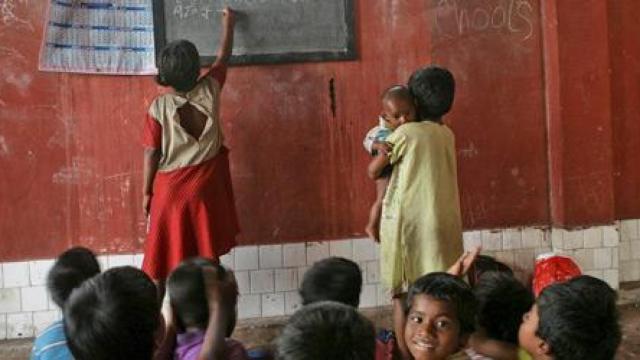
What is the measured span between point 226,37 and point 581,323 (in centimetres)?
293

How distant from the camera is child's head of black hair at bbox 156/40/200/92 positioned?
12.8 feet

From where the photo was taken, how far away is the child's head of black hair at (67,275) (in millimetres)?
2748

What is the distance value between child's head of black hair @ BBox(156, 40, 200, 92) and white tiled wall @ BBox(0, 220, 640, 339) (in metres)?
1.23

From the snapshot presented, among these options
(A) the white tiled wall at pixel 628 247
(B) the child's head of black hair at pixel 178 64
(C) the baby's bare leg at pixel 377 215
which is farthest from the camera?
(A) the white tiled wall at pixel 628 247

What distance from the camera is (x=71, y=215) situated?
181 inches

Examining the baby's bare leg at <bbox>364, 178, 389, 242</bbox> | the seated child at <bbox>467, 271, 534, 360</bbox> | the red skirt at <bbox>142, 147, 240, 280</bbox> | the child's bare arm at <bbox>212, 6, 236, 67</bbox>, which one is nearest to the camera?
the seated child at <bbox>467, 271, 534, 360</bbox>

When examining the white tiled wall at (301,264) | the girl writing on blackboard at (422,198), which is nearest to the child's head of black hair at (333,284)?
the girl writing on blackboard at (422,198)

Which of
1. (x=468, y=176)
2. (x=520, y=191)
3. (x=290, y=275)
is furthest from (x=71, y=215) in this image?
(x=520, y=191)

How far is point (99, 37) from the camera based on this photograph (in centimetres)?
448

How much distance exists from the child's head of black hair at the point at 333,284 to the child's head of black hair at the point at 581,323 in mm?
746

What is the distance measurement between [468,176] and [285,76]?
1324 millimetres

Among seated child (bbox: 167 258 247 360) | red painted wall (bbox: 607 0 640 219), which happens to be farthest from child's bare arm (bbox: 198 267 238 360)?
red painted wall (bbox: 607 0 640 219)

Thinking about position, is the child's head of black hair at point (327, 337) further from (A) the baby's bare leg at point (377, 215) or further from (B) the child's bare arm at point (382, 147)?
(A) the baby's bare leg at point (377, 215)

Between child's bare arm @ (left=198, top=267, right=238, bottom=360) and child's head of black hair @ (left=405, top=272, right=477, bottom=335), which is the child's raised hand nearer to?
child's head of black hair @ (left=405, top=272, right=477, bottom=335)
